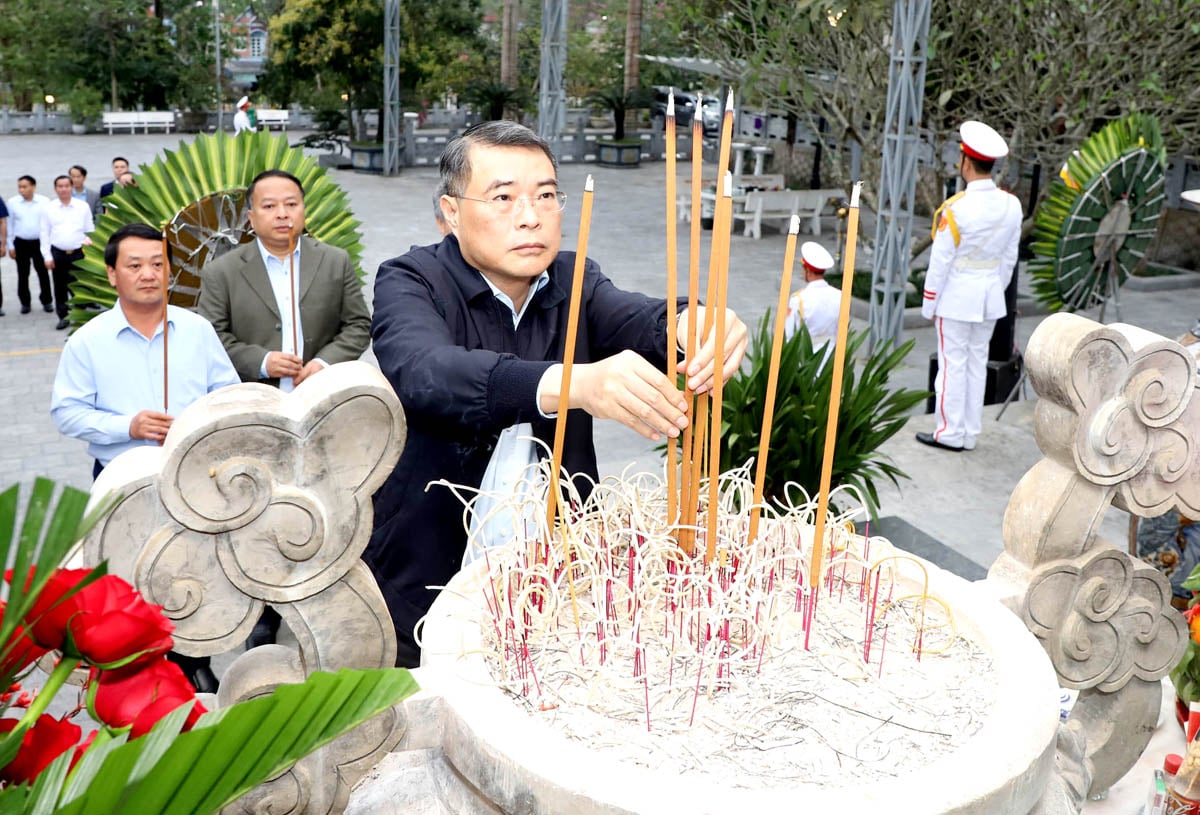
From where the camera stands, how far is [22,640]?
102 cm

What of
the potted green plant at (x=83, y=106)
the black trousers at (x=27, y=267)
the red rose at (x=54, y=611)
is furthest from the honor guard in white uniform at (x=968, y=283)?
the potted green plant at (x=83, y=106)

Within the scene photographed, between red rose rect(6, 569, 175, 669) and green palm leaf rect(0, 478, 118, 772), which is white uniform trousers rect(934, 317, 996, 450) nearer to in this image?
red rose rect(6, 569, 175, 669)

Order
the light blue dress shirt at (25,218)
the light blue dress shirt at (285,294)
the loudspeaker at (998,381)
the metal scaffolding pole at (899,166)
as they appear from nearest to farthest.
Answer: the light blue dress shirt at (285,294)
the loudspeaker at (998,381)
the metal scaffolding pole at (899,166)
the light blue dress shirt at (25,218)

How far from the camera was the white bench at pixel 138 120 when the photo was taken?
2444 cm

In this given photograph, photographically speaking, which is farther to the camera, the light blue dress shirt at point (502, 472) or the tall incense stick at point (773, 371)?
the light blue dress shirt at point (502, 472)

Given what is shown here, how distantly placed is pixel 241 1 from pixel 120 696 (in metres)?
34.5

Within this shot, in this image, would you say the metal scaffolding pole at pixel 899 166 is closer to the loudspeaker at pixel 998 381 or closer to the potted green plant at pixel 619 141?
the loudspeaker at pixel 998 381

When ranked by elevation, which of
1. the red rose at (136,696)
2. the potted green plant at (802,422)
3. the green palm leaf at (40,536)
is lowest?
the potted green plant at (802,422)

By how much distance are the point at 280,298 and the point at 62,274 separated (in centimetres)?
592

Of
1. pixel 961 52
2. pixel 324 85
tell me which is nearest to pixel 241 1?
pixel 324 85

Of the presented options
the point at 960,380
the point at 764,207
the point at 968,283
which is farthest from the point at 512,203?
the point at 764,207

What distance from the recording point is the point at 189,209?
13.6ft

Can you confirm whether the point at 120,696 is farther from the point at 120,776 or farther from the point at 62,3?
the point at 62,3

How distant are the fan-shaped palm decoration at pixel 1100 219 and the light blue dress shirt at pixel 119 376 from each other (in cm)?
466
